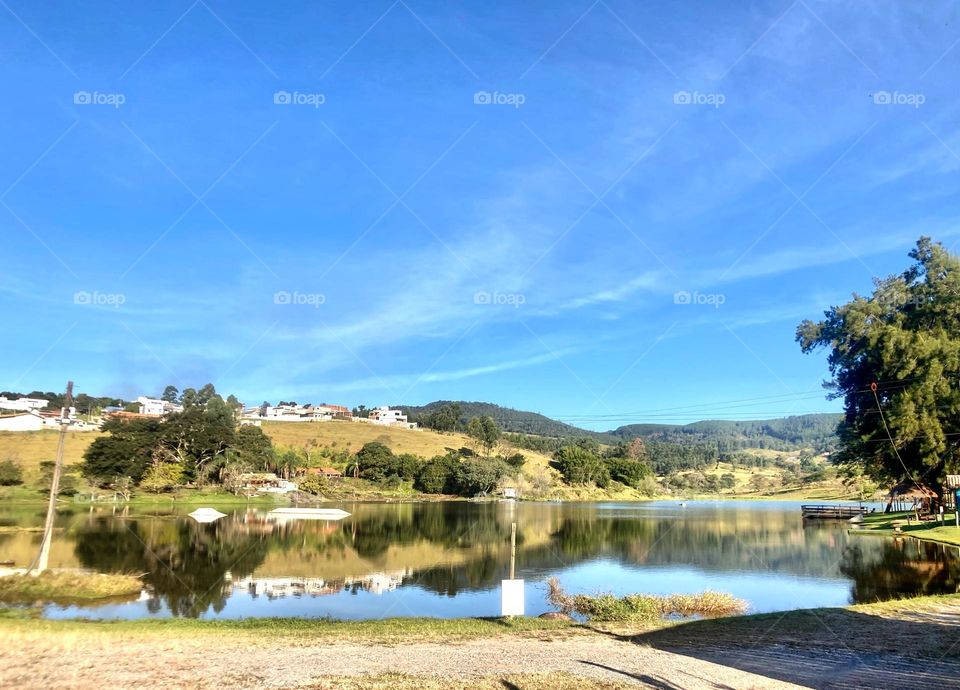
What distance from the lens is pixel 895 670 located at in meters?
10.6

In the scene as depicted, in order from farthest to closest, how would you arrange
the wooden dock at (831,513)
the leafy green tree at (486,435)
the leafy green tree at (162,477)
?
the leafy green tree at (486,435)
the leafy green tree at (162,477)
the wooden dock at (831,513)

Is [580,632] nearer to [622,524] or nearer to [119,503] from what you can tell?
[622,524]

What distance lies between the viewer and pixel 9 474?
68625 millimetres

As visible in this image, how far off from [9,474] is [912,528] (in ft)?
272

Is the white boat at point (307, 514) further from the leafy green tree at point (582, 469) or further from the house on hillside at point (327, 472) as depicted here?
the leafy green tree at point (582, 469)

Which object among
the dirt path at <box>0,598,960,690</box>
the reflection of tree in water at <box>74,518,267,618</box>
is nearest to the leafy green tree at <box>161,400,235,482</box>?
the reflection of tree in water at <box>74,518,267,618</box>

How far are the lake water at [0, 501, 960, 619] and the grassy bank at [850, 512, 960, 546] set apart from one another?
1484 mm

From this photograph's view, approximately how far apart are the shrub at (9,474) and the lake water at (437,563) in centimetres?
2020

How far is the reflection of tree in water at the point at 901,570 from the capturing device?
21.1 metres

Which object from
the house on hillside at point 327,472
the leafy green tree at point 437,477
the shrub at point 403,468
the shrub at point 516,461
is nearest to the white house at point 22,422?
the house on hillside at point 327,472

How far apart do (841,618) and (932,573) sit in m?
12.2

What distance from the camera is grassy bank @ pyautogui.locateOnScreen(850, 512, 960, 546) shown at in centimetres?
3484

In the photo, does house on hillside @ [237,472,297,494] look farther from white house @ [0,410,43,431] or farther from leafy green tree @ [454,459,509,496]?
white house @ [0,410,43,431]

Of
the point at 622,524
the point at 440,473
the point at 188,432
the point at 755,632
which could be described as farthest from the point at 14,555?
the point at 440,473
